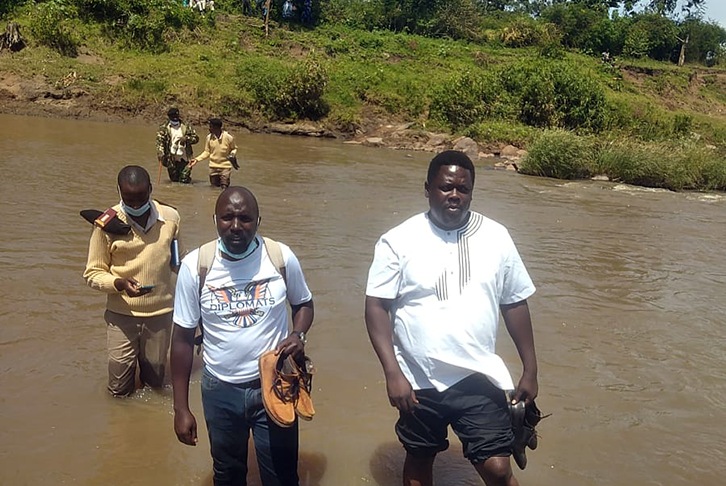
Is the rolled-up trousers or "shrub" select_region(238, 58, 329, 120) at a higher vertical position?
"shrub" select_region(238, 58, 329, 120)

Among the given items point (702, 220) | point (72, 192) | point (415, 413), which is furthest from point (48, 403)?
point (702, 220)

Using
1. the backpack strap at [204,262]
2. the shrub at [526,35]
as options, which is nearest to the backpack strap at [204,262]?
the backpack strap at [204,262]

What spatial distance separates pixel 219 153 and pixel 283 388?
942 centimetres

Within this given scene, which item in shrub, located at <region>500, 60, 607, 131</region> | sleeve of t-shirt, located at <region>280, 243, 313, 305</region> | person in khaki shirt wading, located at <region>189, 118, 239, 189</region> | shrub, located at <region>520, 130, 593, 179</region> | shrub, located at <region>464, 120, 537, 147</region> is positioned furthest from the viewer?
shrub, located at <region>500, 60, 607, 131</region>

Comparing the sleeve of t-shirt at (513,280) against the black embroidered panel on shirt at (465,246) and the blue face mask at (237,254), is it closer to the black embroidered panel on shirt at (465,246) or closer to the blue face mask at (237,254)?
the black embroidered panel on shirt at (465,246)

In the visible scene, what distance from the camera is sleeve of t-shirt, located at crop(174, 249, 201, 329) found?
109 inches

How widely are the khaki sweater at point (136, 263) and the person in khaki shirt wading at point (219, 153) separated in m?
7.59

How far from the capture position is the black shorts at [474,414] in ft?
8.89

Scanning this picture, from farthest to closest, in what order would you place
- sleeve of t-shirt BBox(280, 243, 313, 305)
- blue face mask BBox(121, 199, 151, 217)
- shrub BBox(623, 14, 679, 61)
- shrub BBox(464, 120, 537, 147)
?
shrub BBox(623, 14, 679, 61), shrub BBox(464, 120, 537, 147), blue face mask BBox(121, 199, 151, 217), sleeve of t-shirt BBox(280, 243, 313, 305)

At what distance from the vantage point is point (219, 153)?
11.6 meters

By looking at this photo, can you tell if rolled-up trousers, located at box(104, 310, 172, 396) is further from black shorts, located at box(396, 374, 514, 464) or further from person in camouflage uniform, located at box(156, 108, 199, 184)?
person in camouflage uniform, located at box(156, 108, 199, 184)

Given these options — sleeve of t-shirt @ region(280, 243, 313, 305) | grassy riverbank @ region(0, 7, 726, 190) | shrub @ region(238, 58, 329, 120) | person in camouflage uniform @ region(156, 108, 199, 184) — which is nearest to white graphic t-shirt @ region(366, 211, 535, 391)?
sleeve of t-shirt @ region(280, 243, 313, 305)

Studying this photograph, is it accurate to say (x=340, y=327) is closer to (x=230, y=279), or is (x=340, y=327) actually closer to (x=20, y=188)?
(x=230, y=279)

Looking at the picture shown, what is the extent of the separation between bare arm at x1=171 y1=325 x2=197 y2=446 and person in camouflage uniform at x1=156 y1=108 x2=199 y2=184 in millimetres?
9264
